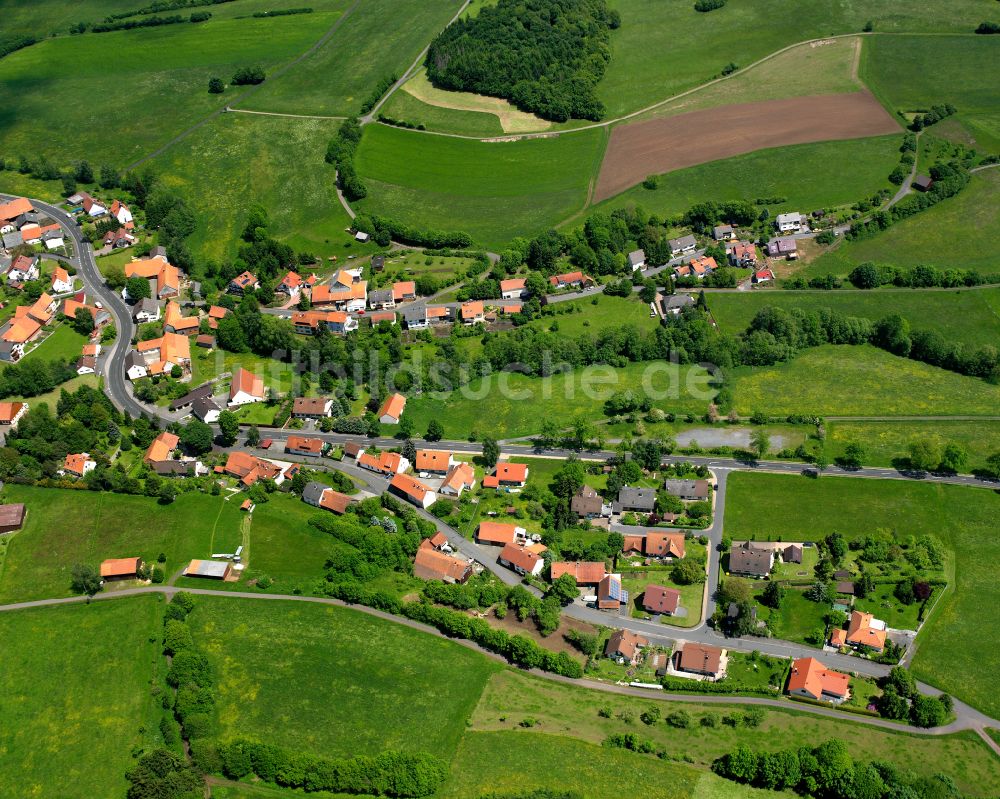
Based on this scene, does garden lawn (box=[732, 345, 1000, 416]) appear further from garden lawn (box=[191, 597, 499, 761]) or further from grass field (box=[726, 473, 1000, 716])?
garden lawn (box=[191, 597, 499, 761])

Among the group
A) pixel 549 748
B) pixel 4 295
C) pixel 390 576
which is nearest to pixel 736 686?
pixel 549 748

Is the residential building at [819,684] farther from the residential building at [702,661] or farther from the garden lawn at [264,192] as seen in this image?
the garden lawn at [264,192]

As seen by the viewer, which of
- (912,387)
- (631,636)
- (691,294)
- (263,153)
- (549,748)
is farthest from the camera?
(263,153)

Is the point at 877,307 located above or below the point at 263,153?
below

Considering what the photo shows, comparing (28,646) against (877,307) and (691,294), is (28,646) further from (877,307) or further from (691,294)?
(877,307)

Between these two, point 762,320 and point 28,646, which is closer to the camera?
point 28,646

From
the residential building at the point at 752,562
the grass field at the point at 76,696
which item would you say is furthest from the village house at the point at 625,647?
the grass field at the point at 76,696
